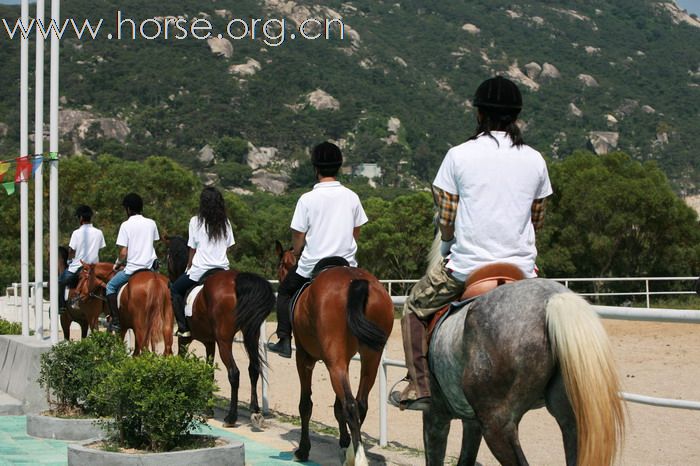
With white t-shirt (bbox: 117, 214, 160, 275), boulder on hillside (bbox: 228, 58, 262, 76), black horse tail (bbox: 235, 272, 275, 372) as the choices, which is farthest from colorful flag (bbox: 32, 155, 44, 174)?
boulder on hillside (bbox: 228, 58, 262, 76)

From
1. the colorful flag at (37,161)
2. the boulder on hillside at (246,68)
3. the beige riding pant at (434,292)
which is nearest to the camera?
the beige riding pant at (434,292)

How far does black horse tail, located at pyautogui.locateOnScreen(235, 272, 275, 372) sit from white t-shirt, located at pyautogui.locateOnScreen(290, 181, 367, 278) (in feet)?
6.93

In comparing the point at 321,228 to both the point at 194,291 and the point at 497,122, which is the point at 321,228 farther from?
the point at 194,291

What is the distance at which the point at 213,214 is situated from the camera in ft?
37.6

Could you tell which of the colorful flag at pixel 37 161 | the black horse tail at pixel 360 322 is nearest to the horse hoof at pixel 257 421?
the black horse tail at pixel 360 322

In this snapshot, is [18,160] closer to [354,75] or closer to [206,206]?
[206,206]

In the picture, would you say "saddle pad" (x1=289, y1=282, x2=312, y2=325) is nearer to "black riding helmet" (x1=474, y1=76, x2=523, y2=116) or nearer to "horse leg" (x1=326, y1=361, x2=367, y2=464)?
"horse leg" (x1=326, y1=361, x2=367, y2=464)

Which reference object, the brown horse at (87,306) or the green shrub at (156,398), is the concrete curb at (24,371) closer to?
the green shrub at (156,398)

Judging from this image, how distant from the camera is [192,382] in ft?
25.1

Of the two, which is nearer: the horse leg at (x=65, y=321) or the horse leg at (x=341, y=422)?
the horse leg at (x=341, y=422)

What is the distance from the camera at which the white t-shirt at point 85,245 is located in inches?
631

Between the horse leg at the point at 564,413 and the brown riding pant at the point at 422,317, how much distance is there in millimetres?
826

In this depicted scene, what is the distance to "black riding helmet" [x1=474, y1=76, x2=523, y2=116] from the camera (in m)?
5.36

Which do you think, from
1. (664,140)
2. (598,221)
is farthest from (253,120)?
(598,221)
